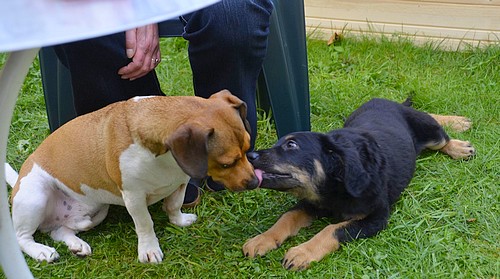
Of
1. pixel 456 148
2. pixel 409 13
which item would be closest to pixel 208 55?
pixel 456 148

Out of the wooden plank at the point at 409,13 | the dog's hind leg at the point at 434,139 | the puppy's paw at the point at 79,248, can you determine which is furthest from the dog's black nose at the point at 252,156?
the wooden plank at the point at 409,13

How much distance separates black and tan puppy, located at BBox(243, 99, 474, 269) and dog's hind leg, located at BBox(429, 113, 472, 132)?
3.12 ft

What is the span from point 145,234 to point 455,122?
2.14 meters

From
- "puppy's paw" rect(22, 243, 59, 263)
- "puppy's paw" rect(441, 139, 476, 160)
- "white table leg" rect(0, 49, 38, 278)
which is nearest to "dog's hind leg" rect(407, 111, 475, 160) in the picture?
"puppy's paw" rect(441, 139, 476, 160)

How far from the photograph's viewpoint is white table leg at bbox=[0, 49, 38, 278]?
187cm

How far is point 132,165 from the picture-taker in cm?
276

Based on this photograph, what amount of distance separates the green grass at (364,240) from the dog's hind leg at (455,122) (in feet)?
0.16

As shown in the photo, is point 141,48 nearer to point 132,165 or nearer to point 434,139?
point 132,165

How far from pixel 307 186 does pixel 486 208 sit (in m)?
0.93

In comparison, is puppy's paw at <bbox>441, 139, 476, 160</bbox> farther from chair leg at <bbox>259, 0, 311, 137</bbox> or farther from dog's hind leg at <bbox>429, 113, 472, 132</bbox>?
chair leg at <bbox>259, 0, 311, 137</bbox>

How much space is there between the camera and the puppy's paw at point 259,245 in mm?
3010

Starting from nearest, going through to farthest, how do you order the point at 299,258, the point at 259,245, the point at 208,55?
the point at 299,258 → the point at 259,245 → the point at 208,55

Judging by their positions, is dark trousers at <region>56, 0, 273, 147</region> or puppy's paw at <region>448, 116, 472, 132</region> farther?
puppy's paw at <region>448, 116, 472, 132</region>

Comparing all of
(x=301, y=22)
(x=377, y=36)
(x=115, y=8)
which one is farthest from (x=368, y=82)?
(x=115, y=8)
